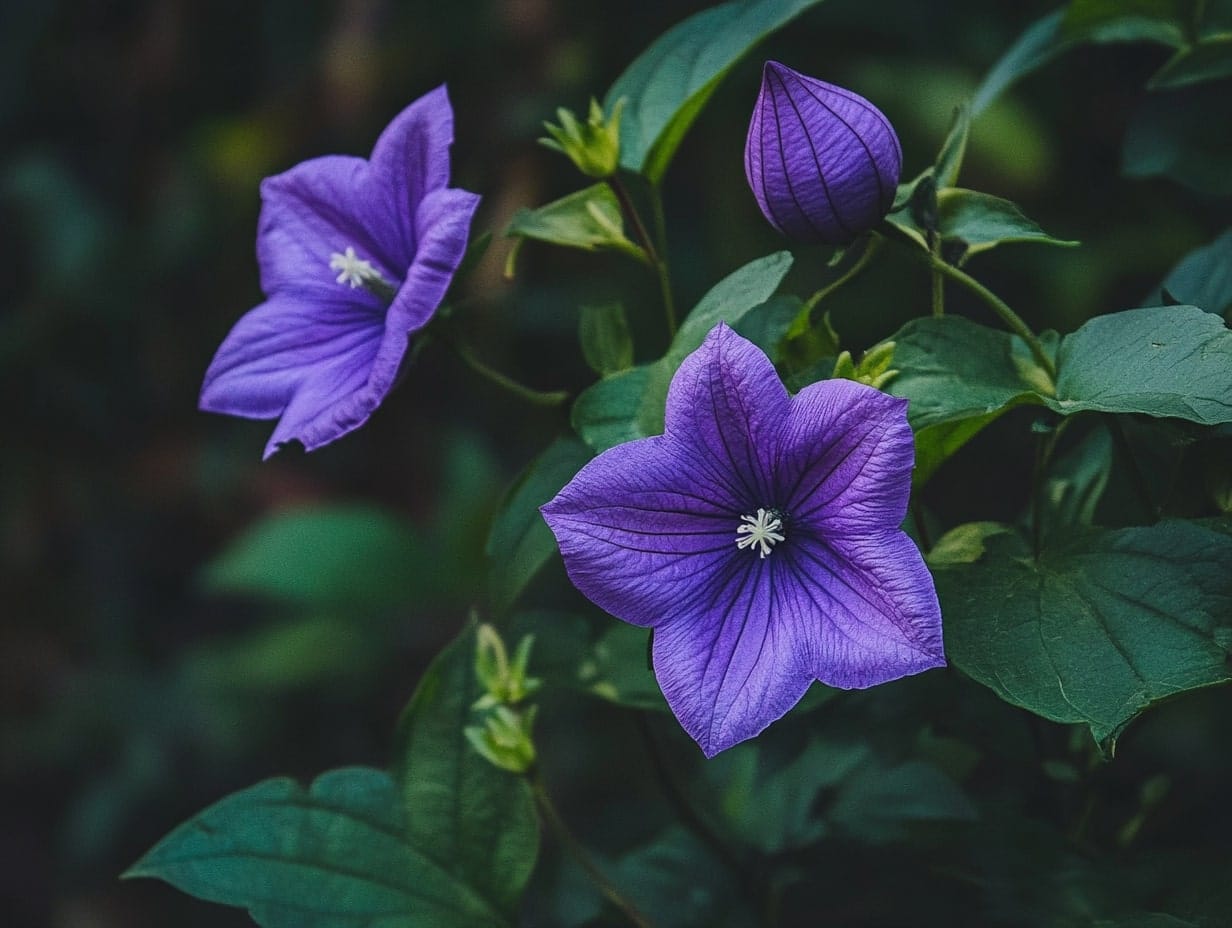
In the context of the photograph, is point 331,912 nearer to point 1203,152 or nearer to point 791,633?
point 791,633

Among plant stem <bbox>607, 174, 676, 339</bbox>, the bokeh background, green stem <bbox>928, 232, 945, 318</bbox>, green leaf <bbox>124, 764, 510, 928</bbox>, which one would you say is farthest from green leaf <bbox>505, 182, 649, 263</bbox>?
the bokeh background

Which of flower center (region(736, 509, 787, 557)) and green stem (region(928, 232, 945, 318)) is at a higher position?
green stem (region(928, 232, 945, 318))

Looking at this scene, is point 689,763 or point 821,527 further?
point 689,763

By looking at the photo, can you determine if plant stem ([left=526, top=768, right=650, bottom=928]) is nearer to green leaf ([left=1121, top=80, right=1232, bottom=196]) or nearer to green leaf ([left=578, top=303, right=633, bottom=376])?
green leaf ([left=578, top=303, right=633, bottom=376])

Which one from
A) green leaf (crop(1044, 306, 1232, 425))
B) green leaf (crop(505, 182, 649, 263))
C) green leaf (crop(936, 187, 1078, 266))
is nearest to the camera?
green leaf (crop(1044, 306, 1232, 425))

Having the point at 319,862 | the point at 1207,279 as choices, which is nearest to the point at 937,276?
the point at 1207,279

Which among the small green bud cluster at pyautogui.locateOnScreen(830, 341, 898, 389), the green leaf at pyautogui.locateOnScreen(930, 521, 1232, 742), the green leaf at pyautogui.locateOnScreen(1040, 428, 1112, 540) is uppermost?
Answer: the small green bud cluster at pyautogui.locateOnScreen(830, 341, 898, 389)

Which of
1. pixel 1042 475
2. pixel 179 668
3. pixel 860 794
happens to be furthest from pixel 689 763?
pixel 179 668
